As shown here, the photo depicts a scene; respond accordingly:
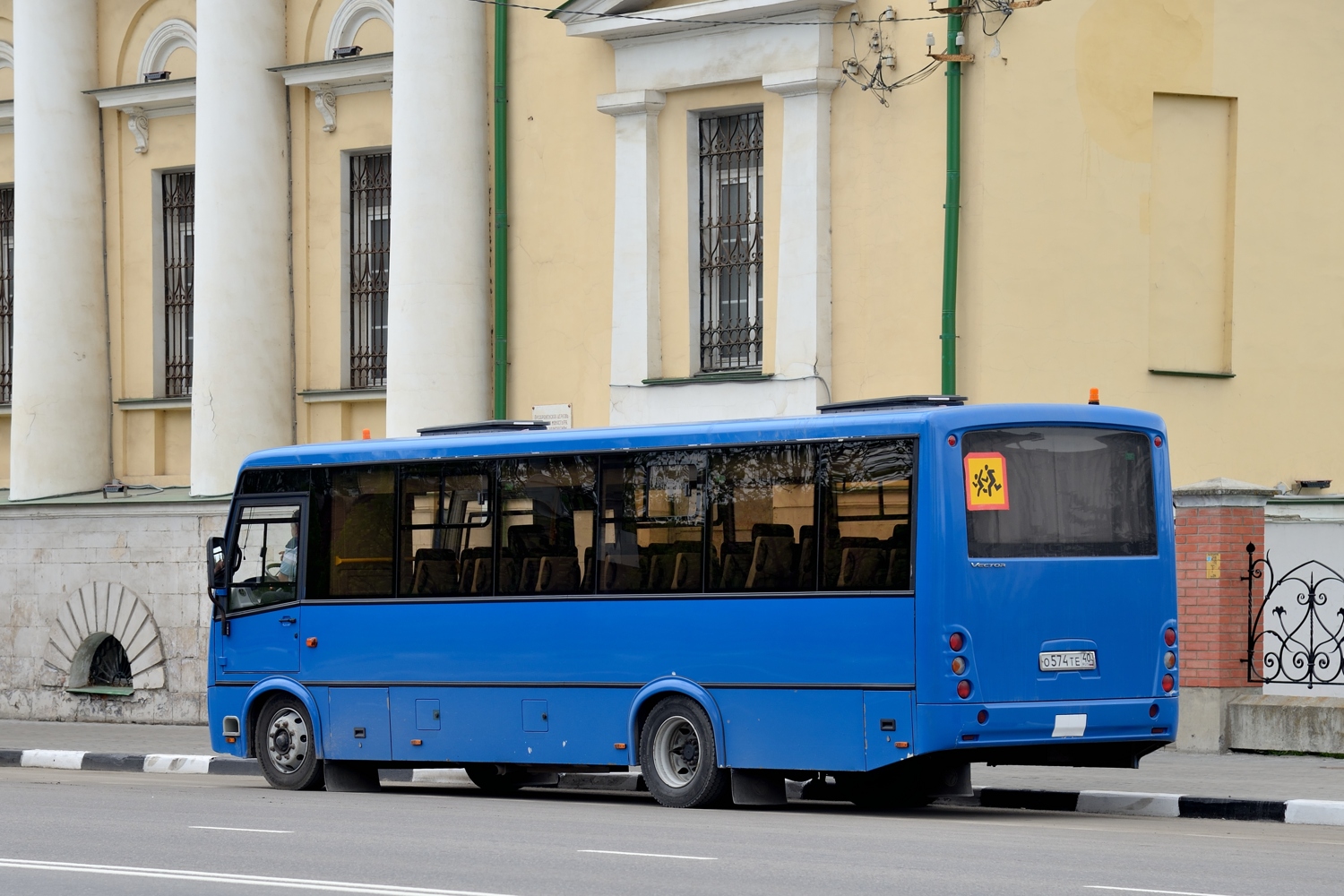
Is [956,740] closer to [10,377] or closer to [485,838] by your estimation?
[485,838]

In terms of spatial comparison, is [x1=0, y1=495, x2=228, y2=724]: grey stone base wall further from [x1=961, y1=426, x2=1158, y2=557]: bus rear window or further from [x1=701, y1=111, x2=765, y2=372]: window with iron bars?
[x1=961, y1=426, x2=1158, y2=557]: bus rear window

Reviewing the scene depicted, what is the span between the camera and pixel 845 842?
12.3 meters

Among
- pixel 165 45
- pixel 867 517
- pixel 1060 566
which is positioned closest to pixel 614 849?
pixel 867 517

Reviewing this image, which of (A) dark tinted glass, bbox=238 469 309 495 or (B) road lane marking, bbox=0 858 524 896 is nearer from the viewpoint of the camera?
(B) road lane marking, bbox=0 858 524 896

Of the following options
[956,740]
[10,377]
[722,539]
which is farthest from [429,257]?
[956,740]

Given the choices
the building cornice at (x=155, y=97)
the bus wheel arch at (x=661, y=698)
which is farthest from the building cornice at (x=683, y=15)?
the bus wheel arch at (x=661, y=698)

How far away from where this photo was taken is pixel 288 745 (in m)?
17.6

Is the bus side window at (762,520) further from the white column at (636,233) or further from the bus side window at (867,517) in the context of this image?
the white column at (636,233)

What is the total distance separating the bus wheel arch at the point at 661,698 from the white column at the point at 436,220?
29.4ft

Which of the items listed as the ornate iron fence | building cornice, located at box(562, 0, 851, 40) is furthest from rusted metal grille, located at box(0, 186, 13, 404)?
the ornate iron fence

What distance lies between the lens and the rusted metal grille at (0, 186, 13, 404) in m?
28.6

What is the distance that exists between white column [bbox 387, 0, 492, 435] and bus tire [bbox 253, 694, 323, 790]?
6526 millimetres

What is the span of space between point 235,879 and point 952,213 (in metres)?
12.1

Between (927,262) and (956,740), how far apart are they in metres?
8.21
